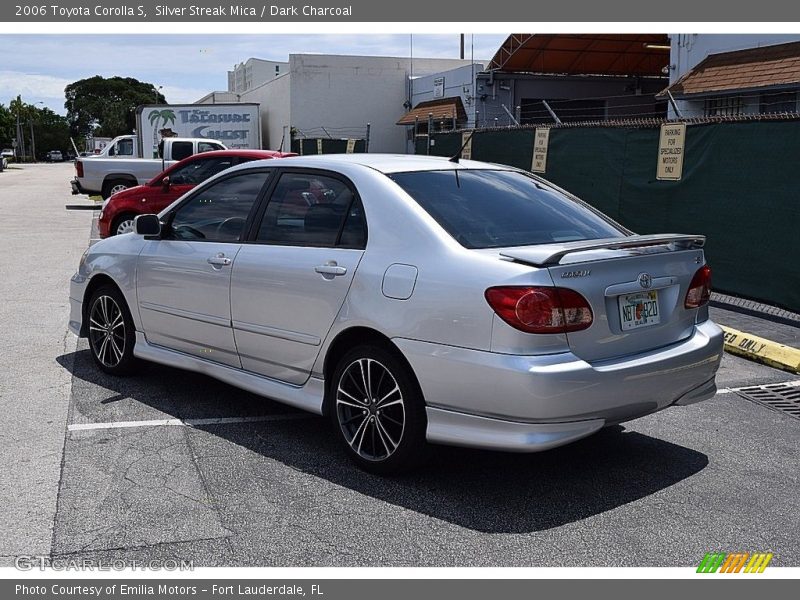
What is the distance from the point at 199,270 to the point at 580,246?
99.8 inches

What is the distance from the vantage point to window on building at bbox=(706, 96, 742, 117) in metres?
18.2

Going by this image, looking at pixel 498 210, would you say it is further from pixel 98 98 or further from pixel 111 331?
pixel 98 98

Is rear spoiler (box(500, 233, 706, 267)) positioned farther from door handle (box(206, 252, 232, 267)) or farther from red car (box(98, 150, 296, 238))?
red car (box(98, 150, 296, 238))

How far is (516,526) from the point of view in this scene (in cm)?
412

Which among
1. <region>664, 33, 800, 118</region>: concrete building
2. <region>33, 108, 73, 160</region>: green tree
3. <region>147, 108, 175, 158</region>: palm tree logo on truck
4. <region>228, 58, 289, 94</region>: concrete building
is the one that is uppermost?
<region>228, 58, 289, 94</region>: concrete building

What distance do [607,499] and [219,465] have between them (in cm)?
204

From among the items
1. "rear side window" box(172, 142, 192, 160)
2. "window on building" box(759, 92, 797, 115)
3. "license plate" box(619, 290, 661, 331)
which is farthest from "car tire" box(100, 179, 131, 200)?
"license plate" box(619, 290, 661, 331)

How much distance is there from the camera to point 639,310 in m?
4.54

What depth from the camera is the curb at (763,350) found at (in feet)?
24.1

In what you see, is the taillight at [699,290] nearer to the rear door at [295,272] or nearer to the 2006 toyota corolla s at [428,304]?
the 2006 toyota corolla s at [428,304]

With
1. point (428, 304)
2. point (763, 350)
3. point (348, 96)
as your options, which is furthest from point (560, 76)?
point (428, 304)

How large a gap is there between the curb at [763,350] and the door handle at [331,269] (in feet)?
14.1

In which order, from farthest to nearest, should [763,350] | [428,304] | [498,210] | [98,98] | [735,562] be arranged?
[98,98] → [763,350] → [498,210] → [428,304] → [735,562]

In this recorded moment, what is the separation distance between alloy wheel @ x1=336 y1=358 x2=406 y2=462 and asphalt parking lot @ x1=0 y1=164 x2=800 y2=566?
0.56ft
